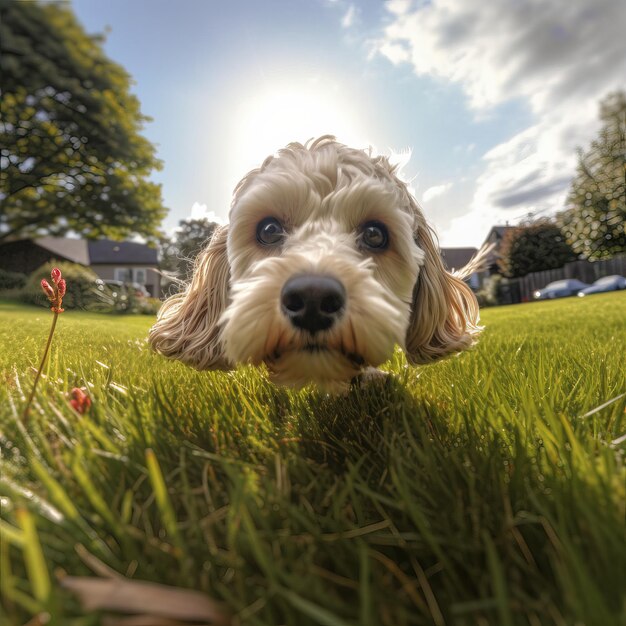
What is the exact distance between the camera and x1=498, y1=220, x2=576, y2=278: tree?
5297cm

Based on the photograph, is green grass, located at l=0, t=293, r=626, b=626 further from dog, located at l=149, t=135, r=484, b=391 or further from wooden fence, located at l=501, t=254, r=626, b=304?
wooden fence, located at l=501, t=254, r=626, b=304

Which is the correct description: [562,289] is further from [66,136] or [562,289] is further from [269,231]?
[269,231]

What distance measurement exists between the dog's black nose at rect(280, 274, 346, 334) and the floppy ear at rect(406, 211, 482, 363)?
1233 millimetres

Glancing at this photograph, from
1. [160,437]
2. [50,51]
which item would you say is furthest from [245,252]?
[50,51]

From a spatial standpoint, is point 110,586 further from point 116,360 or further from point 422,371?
point 116,360

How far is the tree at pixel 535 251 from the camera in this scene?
53.0m

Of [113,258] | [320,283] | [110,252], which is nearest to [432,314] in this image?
[320,283]

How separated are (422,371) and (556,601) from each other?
2523 mm

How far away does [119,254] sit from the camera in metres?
65.6

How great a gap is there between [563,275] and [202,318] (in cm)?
4922

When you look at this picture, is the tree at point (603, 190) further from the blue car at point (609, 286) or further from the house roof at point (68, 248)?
the house roof at point (68, 248)

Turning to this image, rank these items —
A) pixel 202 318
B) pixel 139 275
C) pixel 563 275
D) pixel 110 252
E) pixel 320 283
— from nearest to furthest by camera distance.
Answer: pixel 320 283 < pixel 202 318 < pixel 563 275 < pixel 139 275 < pixel 110 252

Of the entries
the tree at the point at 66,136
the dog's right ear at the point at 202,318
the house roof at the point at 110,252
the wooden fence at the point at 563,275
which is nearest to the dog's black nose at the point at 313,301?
the dog's right ear at the point at 202,318

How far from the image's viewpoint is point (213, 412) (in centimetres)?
204
